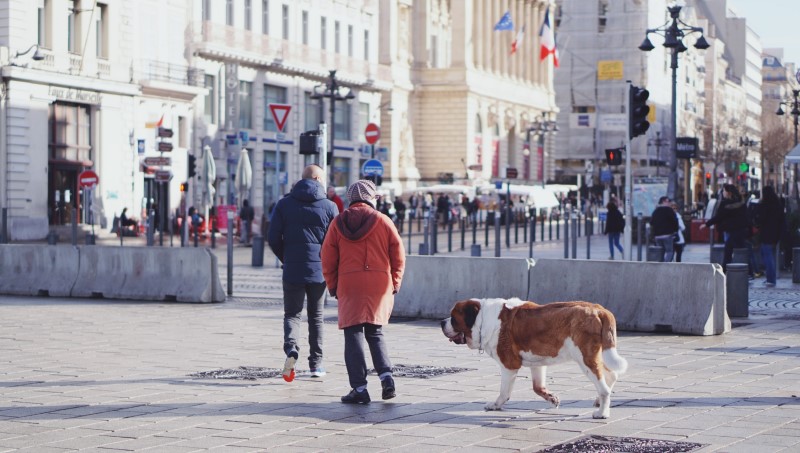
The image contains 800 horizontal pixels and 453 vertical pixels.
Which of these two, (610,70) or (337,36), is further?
(610,70)

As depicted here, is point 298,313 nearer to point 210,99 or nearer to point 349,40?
point 210,99

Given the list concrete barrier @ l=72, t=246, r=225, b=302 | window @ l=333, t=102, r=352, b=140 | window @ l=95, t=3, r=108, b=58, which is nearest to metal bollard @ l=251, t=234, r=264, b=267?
concrete barrier @ l=72, t=246, r=225, b=302

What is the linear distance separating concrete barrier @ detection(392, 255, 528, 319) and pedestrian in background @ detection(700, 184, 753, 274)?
905 centimetres

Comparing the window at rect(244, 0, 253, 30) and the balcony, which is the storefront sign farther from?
the window at rect(244, 0, 253, 30)

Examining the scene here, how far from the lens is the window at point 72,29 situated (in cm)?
5269

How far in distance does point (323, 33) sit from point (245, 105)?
9.19 meters

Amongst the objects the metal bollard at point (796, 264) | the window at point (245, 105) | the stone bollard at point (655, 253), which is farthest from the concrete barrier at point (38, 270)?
the window at point (245, 105)

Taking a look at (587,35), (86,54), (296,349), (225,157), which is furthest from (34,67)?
(587,35)

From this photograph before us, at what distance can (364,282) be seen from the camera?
10719mm

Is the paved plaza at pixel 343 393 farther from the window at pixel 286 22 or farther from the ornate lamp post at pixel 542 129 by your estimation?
the ornate lamp post at pixel 542 129

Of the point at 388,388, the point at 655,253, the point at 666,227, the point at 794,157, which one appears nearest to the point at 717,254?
the point at 655,253

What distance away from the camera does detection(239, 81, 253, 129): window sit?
6469 cm

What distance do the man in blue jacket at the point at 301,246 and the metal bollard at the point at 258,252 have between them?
20709 mm

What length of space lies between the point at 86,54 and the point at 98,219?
19.6ft
